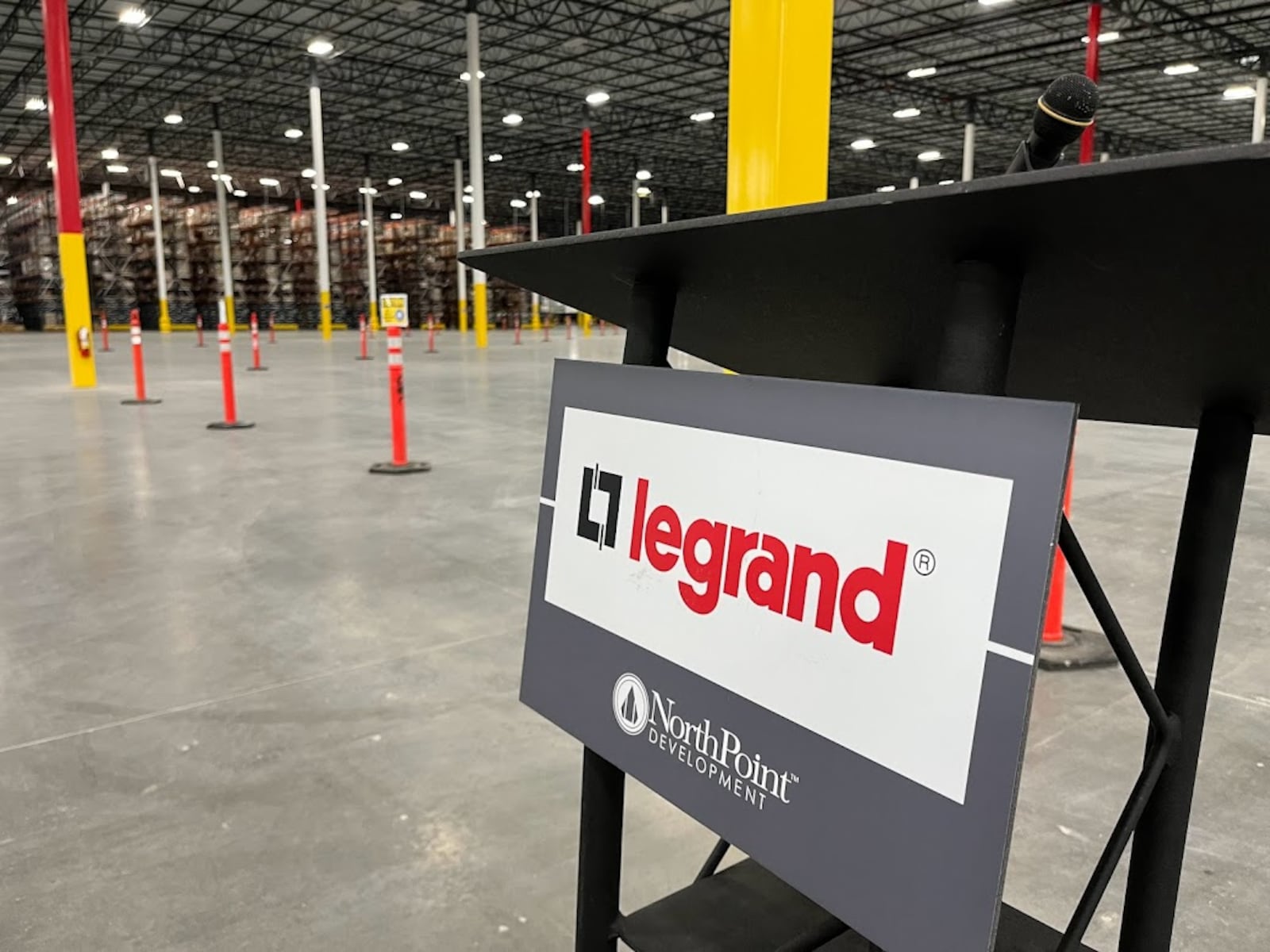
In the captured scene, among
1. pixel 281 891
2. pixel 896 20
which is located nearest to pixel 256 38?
pixel 896 20

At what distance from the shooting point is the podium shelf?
4.25 ft

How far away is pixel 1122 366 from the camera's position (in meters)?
1.04

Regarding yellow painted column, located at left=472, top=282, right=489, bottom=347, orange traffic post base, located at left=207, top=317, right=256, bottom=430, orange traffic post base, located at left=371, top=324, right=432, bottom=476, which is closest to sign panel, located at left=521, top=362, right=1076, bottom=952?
orange traffic post base, located at left=371, top=324, right=432, bottom=476

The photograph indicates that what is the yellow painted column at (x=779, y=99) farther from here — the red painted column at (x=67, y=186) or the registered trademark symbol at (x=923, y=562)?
the red painted column at (x=67, y=186)

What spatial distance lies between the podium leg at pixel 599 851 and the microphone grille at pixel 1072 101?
92cm

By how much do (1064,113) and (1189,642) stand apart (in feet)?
2.05

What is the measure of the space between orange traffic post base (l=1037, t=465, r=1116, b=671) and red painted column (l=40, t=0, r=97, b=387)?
13.1 m

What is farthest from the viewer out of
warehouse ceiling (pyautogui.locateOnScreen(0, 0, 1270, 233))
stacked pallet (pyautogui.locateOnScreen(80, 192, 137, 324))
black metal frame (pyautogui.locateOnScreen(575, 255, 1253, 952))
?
stacked pallet (pyautogui.locateOnScreen(80, 192, 137, 324))

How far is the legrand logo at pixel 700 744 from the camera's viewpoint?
93cm

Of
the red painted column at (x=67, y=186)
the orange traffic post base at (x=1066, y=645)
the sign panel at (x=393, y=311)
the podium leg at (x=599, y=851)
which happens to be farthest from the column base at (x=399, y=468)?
the red painted column at (x=67, y=186)

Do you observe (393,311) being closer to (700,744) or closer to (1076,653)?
(1076,653)

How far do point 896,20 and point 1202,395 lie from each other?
25010mm

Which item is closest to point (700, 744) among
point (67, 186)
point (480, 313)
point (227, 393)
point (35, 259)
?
point (227, 393)

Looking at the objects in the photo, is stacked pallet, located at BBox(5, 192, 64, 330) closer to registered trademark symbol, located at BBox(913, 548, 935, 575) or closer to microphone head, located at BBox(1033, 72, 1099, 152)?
microphone head, located at BBox(1033, 72, 1099, 152)
